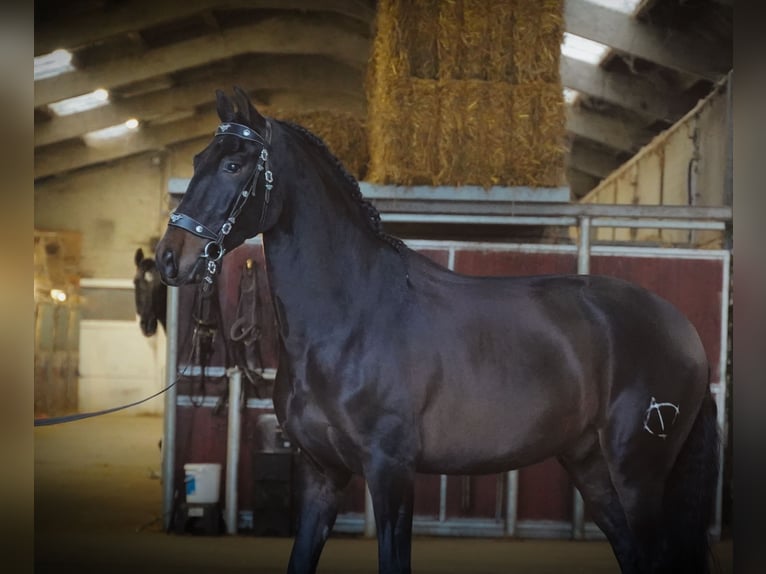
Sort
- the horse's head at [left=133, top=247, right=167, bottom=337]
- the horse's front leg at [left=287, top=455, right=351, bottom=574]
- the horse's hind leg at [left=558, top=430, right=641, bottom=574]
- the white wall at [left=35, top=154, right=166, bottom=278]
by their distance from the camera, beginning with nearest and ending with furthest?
the horse's front leg at [left=287, top=455, right=351, bottom=574] → the horse's hind leg at [left=558, top=430, right=641, bottom=574] → the horse's head at [left=133, top=247, right=167, bottom=337] → the white wall at [left=35, top=154, right=166, bottom=278]

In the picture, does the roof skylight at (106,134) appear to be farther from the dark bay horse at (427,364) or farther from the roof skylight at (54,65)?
the dark bay horse at (427,364)

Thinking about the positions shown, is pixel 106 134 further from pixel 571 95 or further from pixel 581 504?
pixel 581 504

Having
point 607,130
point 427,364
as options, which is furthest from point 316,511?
point 607,130

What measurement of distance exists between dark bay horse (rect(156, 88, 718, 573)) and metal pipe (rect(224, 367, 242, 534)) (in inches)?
81.6

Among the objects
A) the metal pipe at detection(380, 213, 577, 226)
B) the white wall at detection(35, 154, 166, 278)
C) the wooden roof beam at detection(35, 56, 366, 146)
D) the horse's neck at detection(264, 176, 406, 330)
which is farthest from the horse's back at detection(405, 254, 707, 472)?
the white wall at detection(35, 154, 166, 278)

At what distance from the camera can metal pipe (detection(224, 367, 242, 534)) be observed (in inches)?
199

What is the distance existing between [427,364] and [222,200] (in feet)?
3.01

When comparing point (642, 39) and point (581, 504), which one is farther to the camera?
point (642, 39)

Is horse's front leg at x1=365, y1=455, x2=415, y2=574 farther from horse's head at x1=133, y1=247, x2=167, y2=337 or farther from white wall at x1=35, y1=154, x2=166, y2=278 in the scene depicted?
white wall at x1=35, y1=154, x2=166, y2=278

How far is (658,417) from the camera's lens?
3.21 m

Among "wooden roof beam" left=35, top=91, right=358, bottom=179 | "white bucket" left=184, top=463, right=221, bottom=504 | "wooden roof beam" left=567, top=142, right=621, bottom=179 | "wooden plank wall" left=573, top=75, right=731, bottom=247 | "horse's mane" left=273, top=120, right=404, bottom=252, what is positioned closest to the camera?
"horse's mane" left=273, top=120, right=404, bottom=252

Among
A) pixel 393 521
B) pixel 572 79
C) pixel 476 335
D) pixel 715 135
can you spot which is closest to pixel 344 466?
pixel 393 521

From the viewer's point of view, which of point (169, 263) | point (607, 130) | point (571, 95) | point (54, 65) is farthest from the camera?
point (607, 130)

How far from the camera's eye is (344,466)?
3002 mm
